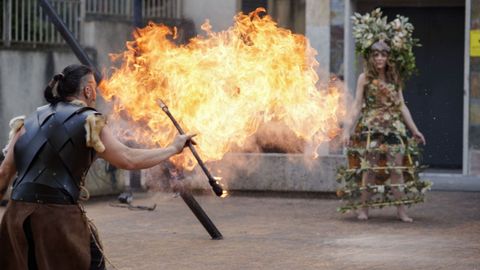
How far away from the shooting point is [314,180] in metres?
13.2

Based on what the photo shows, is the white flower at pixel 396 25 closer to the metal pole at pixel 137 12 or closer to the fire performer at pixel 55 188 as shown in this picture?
the metal pole at pixel 137 12

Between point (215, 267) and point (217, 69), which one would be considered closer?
point (215, 267)

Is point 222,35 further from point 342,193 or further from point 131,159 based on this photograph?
point 131,159

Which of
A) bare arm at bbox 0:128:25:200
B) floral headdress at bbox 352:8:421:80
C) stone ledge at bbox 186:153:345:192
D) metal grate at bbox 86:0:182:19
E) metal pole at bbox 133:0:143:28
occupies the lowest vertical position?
stone ledge at bbox 186:153:345:192

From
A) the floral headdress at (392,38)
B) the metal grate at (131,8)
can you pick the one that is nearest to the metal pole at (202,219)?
the floral headdress at (392,38)

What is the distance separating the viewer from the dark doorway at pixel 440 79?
16234 millimetres

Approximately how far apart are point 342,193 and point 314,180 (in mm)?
2122

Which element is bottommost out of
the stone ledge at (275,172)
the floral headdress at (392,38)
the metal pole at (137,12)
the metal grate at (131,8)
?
the stone ledge at (275,172)

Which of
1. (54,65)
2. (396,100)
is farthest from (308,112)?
(54,65)

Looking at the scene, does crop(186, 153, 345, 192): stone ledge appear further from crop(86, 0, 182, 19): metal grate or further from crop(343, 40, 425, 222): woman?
crop(86, 0, 182, 19): metal grate

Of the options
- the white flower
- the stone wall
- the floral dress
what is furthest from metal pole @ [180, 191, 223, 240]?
the stone wall

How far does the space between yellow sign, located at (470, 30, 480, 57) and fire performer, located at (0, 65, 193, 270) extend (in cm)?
1005

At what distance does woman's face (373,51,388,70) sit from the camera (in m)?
10.9

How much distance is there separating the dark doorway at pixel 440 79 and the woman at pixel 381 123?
5380mm
